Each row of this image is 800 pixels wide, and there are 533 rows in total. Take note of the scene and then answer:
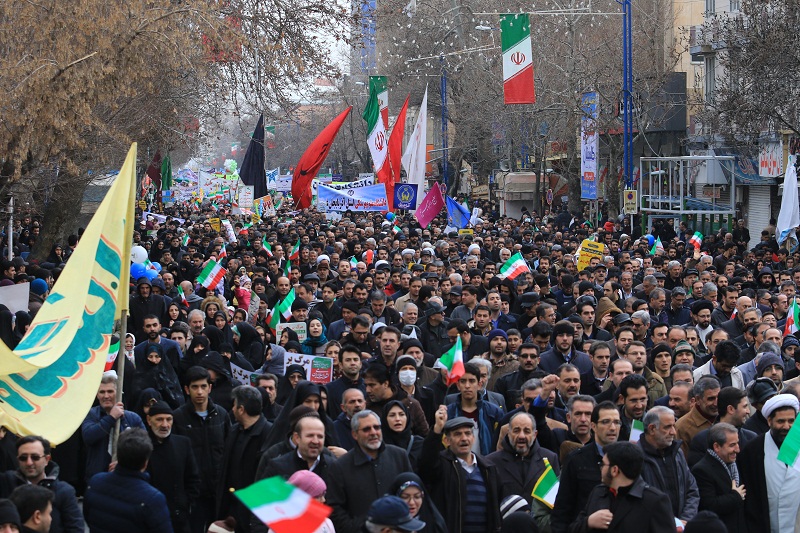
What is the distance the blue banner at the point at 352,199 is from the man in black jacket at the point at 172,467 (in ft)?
67.4

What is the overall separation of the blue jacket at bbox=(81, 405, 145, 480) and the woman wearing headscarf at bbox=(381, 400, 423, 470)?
158 centimetres

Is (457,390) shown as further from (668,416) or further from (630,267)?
(630,267)

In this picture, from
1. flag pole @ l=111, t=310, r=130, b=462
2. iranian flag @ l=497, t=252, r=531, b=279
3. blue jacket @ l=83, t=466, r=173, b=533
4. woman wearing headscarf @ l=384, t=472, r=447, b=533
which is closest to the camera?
woman wearing headscarf @ l=384, t=472, r=447, b=533

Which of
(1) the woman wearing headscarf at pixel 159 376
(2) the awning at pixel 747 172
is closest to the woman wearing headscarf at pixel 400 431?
(1) the woman wearing headscarf at pixel 159 376

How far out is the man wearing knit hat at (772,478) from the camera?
6.75 metres

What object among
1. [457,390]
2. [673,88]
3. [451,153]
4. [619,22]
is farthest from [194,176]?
[457,390]

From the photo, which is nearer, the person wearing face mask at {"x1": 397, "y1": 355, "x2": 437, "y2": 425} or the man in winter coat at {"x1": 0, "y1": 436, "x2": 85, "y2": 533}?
the man in winter coat at {"x1": 0, "y1": 436, "x2": 85, "y2": 533}

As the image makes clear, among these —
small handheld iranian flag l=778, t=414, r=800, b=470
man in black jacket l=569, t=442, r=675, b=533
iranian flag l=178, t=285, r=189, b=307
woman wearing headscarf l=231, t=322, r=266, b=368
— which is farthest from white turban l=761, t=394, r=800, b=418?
iranian flag l=178, t=285, r=189, b=307

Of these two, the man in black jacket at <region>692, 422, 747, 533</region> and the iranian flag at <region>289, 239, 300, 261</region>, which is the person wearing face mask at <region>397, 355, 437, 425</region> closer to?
the man in black jacket at <region>692, 422, 747, 533</region>

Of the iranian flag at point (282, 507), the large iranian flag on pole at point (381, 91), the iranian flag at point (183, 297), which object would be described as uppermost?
the large iranian flag on pole at point (381, 91)

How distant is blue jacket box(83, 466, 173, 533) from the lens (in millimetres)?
6270

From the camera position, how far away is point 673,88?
41594 millimetres

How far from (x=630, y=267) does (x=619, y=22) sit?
33.1 meters

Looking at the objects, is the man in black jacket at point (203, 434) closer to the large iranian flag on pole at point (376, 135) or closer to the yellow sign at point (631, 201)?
the yellow sign at point (631, 201)
